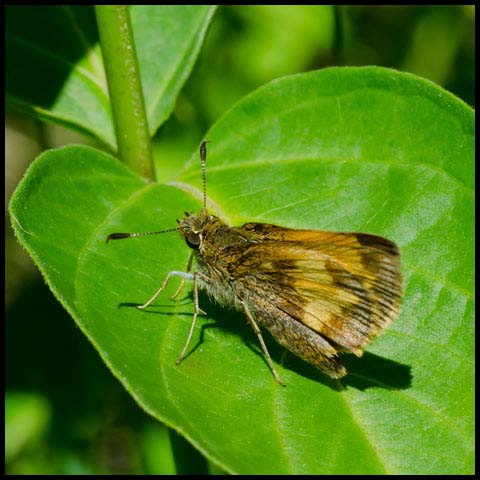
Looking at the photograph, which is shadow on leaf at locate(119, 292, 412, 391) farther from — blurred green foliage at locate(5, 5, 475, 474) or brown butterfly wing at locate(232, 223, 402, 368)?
blurred green foliage at locate(5, 5, 475, 474)

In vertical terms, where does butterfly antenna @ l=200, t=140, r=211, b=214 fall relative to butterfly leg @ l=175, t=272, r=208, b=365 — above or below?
above

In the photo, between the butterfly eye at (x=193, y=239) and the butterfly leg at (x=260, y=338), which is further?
the butterfly eye at (x=193, y=239)

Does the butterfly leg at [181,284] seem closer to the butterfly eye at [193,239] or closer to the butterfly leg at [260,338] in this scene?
the butterfly eye at [193,239]

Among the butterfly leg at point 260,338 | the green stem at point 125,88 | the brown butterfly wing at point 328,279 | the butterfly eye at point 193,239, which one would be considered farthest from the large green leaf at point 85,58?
the butterfly leg at point 260,338

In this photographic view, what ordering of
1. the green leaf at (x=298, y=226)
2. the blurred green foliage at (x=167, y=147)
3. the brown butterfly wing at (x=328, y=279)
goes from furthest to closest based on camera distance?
the blurred green foliage at (x=167, y=147)
the brown butterfly wing at (x=328, y=279)
the green leaf at (x=298, y=226)

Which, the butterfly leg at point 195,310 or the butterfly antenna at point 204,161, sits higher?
the butterfly antenna at point 204,161

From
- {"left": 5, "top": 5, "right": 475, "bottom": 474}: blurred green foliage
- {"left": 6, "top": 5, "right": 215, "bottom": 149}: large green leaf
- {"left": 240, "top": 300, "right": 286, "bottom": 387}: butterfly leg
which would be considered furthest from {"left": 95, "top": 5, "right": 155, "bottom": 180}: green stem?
{"left": 5, "top": 5, "right": 475, "bottom": 474}: blurred green foliage

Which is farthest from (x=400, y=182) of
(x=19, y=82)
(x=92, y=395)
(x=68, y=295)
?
(x=92, y=395)
